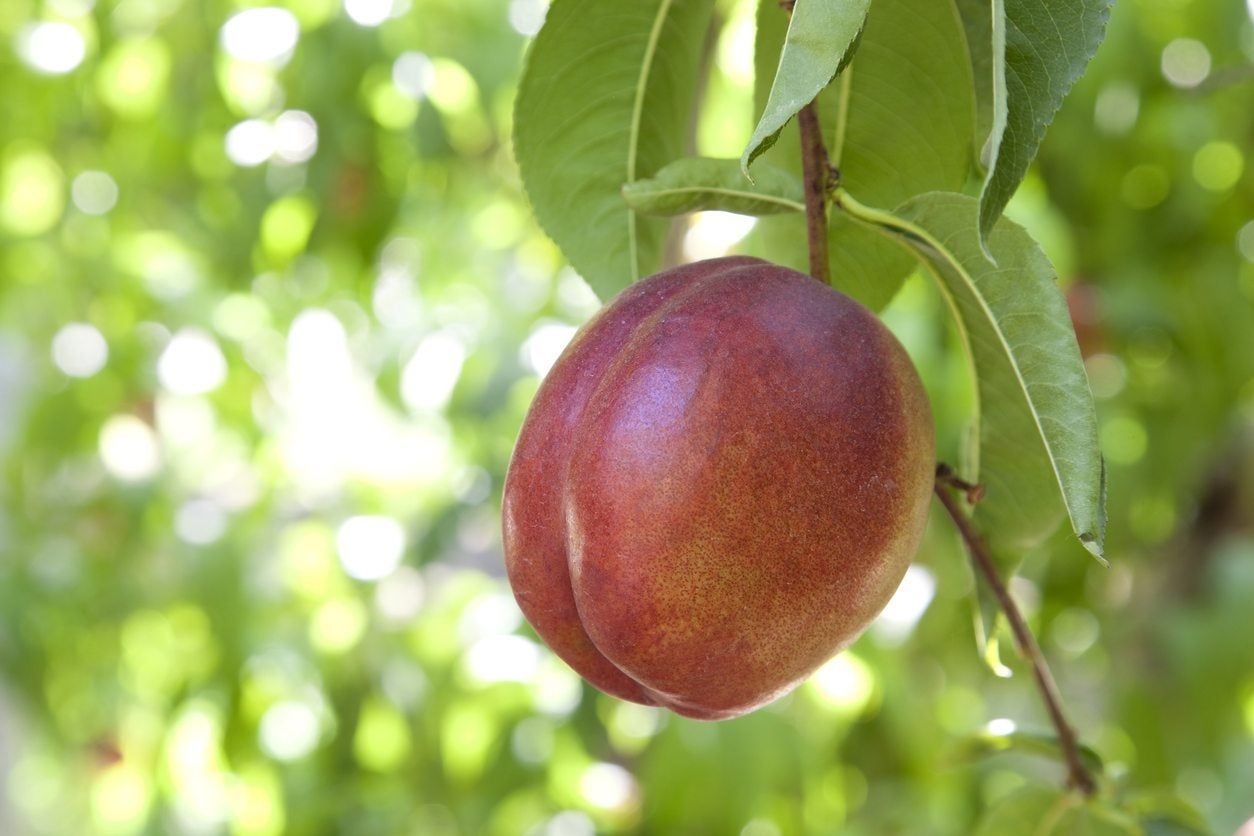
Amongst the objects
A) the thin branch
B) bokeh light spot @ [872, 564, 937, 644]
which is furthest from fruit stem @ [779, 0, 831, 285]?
bokeh light spot @ [872, 564, 937, 644]

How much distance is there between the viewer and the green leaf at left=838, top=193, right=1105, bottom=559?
426 mm

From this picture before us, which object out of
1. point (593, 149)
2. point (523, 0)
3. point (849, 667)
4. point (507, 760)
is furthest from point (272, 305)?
point (593, 149)

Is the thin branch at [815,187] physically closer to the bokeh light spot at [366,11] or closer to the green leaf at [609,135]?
the green leaf at [609,135]

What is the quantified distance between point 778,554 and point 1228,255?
54.0 inches

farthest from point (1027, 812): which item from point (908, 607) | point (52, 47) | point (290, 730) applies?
point (52, 47)

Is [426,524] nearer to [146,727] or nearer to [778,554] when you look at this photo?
[146,727]

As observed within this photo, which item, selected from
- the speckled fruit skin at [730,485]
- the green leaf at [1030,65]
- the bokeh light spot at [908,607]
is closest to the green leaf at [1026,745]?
the speckled fruit skin at [730,485]

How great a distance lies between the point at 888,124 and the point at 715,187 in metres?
0.13

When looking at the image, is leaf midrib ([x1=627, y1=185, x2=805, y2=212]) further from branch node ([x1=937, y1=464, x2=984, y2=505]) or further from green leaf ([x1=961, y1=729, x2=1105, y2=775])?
green leaf ([x1=961, y1=729, x2=1105, y2=775])

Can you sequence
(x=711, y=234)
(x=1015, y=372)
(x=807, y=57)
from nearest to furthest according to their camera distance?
(x=807, y=57) → (x=1015, y=372) → (x=711, y=234)

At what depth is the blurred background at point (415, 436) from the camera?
1.51 meters

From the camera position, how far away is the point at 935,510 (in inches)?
57.0

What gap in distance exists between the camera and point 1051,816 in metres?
0.73

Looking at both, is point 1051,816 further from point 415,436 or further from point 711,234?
point 415,436
